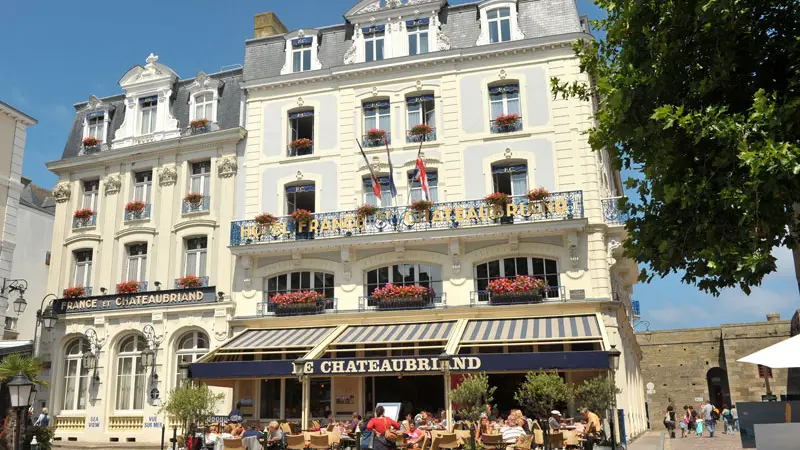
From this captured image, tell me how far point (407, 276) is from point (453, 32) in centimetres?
803

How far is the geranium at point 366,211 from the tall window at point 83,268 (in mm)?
10508

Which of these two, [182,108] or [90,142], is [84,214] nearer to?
[90,142]

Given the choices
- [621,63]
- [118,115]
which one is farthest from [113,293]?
[621,63]

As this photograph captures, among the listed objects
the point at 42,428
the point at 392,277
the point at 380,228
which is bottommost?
the point at 42,428

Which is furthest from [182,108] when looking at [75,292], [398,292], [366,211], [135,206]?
[398,292]

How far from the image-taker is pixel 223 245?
77.2 ft

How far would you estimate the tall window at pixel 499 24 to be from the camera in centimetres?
2261

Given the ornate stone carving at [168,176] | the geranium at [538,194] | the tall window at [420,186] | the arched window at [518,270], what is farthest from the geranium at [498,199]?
the ornate stone carving at [168,176]

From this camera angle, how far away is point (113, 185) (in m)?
25.4

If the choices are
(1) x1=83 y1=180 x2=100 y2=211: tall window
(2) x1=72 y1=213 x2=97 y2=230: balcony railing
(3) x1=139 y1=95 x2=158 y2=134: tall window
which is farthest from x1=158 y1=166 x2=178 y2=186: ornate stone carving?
(2) x1=72 y1=213 x2=97 y2=230: balcony railing

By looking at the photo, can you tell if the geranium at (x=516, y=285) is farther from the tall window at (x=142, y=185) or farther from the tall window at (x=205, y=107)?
the tall window at (x=142, y=185)

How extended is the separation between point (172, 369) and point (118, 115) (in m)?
9.91

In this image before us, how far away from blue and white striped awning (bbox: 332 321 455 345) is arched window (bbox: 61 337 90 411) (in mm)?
9833

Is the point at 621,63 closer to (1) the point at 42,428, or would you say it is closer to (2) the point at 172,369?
(1) the point at 42,428
